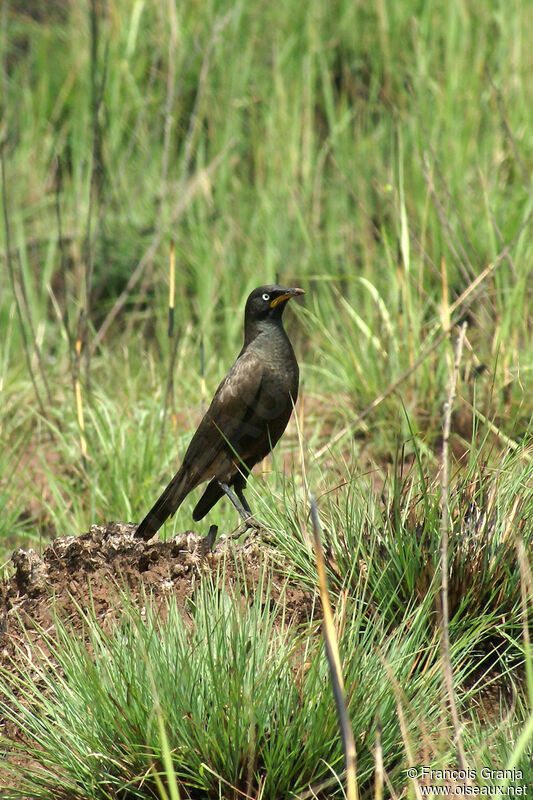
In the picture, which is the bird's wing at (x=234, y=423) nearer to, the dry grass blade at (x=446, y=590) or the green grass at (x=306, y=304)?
the green grass at (x=306, y=304)

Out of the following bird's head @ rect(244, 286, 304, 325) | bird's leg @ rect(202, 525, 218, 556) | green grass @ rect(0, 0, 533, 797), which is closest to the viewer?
green grass @ rect(0, 0, 533, 797)

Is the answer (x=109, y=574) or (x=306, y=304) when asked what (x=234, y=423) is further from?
(x=306, y=304)

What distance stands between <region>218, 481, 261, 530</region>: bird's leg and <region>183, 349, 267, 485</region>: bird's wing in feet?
0.24

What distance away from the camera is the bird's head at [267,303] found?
3516 millimetres

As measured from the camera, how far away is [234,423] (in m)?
3.39

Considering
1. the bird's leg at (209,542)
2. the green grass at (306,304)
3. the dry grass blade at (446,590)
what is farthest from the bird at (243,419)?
the dry grass blade at (446,590)

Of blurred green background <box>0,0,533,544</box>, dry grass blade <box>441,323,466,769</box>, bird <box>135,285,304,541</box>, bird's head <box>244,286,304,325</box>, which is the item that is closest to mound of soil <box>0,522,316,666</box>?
bird <box>135,285,304,541</box>

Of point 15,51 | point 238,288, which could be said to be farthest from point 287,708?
point 15,51

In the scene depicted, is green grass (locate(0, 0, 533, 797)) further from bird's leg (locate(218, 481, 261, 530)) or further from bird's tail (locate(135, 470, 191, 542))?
bird's tail (locate(135, 470, 191, 542))

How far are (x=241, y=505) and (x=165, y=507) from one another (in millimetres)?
356

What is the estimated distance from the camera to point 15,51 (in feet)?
24.6

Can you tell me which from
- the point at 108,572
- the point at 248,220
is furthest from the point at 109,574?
the point at 248,220

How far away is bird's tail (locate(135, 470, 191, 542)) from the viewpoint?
124 inches

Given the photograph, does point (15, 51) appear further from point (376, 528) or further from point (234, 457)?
point (376, 528)
